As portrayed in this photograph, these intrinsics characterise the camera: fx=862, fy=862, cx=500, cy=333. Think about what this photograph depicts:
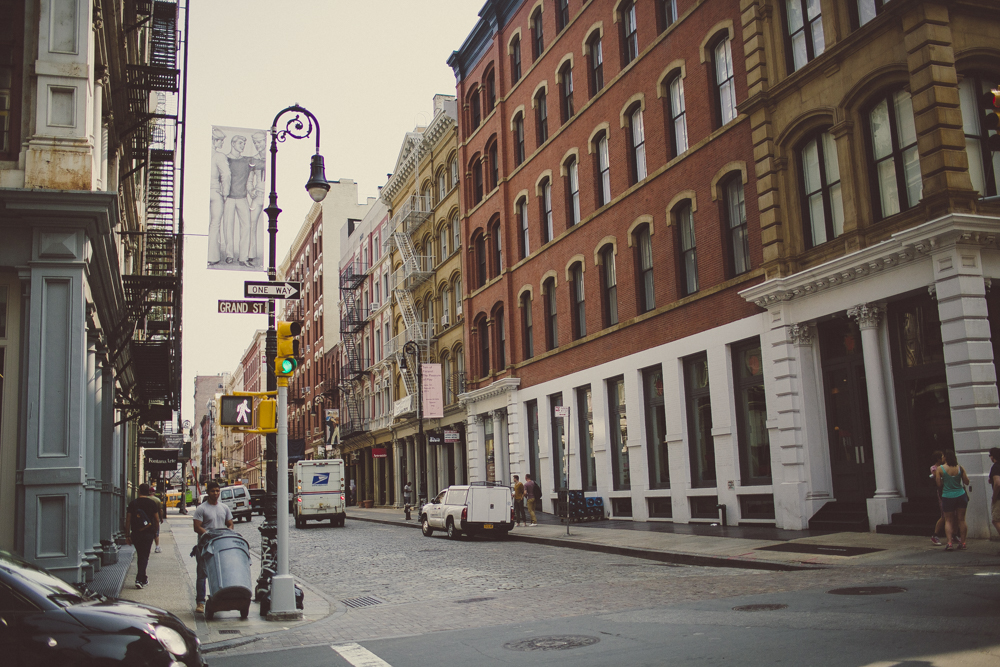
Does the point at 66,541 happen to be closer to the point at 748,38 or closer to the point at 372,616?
the point at 372,616

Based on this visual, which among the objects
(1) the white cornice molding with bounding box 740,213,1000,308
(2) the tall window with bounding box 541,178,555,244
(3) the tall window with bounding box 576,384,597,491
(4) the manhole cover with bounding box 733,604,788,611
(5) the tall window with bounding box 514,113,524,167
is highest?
(5) the tall window with bounding box 514,113,524,167

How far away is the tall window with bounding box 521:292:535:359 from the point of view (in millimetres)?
35156

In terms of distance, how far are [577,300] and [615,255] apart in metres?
3.51

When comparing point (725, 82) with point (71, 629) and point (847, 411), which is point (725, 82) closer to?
point (847, 411)

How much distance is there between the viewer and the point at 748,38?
71.1 ft

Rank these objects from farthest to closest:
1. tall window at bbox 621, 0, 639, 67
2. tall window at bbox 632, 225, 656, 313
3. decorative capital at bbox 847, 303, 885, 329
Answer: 1. tall window at bbox 621, 0, 639, 67
2. tall window at bbox 632, 225, 656, 313
3. decorative capital at bbox 847, 303, 885, 329

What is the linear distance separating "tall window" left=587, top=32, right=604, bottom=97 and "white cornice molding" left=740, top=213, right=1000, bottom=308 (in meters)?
12.1

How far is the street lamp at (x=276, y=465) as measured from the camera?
38.8 feet

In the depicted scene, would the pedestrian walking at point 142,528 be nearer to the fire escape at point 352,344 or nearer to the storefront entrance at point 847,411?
the storefront entrance at point 847,411

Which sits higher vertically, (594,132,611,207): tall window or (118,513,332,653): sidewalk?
(594,132,611,207): tall window

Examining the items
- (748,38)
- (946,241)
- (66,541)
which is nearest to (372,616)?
(66,541)

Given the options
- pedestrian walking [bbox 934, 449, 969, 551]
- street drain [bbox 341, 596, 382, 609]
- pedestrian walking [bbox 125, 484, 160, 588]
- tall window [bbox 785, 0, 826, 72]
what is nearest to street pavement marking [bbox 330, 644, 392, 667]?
street drain [bbox 341, 596, 382, 609]

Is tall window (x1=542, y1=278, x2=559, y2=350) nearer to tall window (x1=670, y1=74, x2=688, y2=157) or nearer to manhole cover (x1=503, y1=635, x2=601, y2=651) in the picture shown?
tall window (x1=670, y1=74, x2=688, y2=157)

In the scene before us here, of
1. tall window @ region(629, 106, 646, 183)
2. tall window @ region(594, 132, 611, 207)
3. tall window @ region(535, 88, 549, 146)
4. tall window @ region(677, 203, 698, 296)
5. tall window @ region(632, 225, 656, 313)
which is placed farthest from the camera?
tall window @ region(535, 88, 549, 146)
